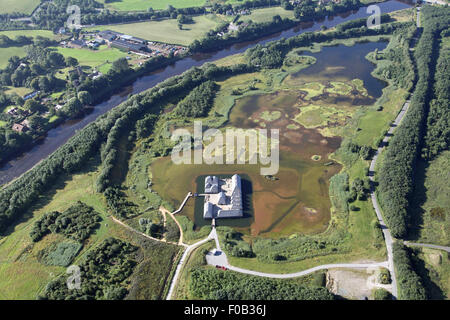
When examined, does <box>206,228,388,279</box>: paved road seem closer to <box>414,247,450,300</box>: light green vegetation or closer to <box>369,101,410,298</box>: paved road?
<box>369,101,410,298</box>: paved road

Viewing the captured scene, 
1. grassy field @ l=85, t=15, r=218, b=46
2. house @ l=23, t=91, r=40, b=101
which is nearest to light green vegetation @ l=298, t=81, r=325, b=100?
grassy field @ l=85, t=15, r=218, b=46

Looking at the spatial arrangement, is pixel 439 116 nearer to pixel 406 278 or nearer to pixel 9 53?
pixel 406 278

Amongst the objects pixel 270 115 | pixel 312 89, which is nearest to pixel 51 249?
pixel 270 115

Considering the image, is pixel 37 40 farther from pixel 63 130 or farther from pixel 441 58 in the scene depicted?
pixel 441 58

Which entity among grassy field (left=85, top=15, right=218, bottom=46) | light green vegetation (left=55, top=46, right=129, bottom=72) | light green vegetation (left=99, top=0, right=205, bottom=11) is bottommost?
light green vegetation (left=55, top=46, right=129, bottom=72)

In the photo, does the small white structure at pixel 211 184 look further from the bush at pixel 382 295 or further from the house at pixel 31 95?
the house at pixel 31 95

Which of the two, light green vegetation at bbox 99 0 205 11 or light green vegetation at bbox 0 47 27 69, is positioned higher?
light green vegetation at bbox 99 0 205 11

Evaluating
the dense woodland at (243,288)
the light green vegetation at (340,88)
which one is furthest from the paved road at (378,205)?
the light green vegetation at (340,88)
